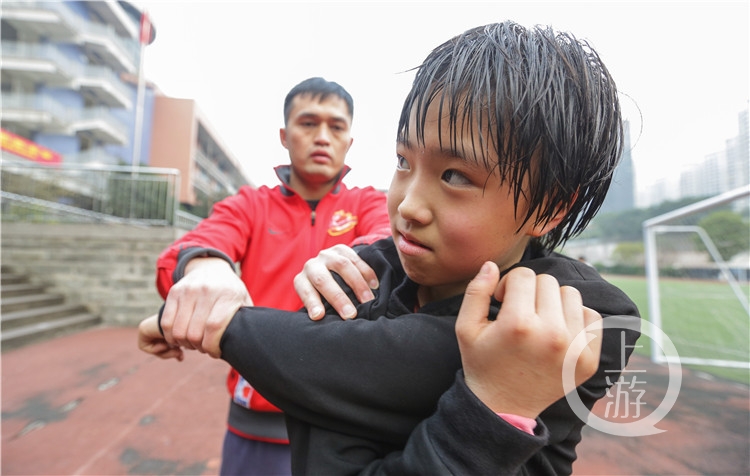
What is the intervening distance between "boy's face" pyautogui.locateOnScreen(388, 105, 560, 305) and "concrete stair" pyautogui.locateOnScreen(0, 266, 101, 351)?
619 centimetres

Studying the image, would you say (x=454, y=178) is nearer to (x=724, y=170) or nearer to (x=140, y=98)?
(x=724, y=170)

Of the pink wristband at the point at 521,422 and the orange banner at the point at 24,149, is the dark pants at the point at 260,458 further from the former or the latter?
the orange banner at the point at 24,149

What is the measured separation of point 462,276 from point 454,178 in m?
0.16

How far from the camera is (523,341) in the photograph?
404 millimetres

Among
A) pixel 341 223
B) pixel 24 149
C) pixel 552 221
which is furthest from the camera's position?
pixel 24 149

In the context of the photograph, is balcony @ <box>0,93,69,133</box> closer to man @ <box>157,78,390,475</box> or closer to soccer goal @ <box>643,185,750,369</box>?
man @ <box>157,78,390,475</box>

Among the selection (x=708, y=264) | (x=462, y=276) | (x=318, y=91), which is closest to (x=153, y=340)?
(x=462, y=276)

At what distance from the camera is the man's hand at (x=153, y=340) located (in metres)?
0.76

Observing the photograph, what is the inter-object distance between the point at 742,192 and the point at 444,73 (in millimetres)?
4729

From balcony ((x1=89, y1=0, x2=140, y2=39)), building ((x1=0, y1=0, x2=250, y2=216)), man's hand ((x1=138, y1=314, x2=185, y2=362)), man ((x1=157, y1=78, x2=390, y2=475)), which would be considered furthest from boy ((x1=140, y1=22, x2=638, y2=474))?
balcony ((x1=89, y1=0, x2=140, y2=39))

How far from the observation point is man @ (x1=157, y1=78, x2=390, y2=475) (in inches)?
42.9

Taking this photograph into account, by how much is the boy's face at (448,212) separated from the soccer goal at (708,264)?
14.8 ft

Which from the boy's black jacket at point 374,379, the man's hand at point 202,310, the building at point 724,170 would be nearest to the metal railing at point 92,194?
the man's hand at point 202,310

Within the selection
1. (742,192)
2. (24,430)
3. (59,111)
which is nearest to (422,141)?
(24,430)
